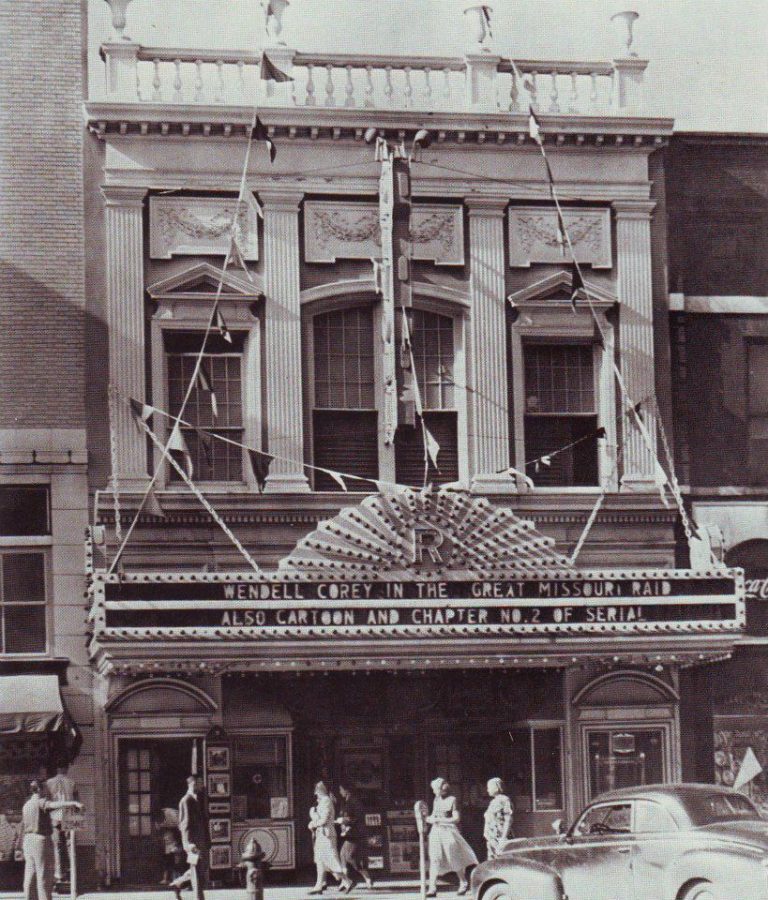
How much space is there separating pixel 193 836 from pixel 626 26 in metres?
A: 11.9

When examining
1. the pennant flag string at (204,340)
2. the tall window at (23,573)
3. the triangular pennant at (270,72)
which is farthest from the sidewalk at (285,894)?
the triangular pennant at (270,72)

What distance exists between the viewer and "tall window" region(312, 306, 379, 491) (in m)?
21.3

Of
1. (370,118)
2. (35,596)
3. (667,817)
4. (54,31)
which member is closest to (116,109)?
(54,31)

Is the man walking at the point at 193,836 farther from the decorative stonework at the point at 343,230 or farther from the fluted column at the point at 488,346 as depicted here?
the decorative stonework at the point at 343,230

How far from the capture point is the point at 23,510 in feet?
67.8

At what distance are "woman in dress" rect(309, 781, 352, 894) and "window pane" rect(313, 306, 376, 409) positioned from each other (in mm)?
5025

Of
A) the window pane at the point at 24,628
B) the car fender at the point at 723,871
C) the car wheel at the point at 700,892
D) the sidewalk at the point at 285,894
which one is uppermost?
the window pane at the point at 24,628

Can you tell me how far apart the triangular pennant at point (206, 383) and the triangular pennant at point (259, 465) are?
0.68 metres

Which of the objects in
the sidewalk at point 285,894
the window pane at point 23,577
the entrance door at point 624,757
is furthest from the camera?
the entrance door at point 624,757

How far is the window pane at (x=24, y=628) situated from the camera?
2042cm

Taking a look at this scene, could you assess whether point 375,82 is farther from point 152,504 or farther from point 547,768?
point 547,768

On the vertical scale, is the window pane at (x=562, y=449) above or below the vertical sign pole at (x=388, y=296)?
below

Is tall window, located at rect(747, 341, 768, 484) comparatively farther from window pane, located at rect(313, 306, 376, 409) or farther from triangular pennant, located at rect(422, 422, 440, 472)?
window pane, located at rect(313, 306, 376, 409)

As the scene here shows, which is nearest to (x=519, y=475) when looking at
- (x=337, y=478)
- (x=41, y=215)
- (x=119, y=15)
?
(x=337, y=478)
